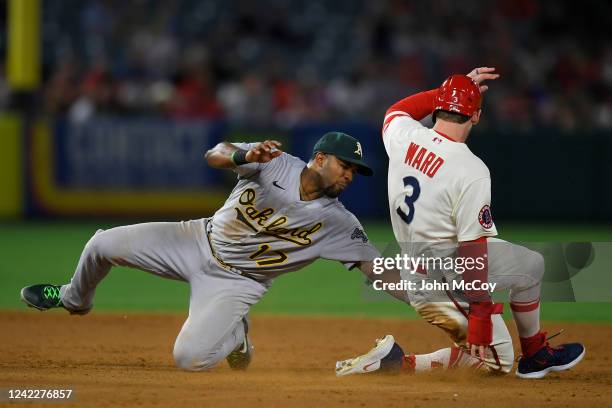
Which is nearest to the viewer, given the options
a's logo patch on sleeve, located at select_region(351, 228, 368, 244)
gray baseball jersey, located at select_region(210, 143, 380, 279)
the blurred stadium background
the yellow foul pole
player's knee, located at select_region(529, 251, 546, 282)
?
player's knee, located at select_region(529, 251, 546, 282)

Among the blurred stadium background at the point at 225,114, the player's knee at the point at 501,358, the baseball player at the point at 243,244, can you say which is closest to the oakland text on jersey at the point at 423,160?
the baseball player at the point at 243,244

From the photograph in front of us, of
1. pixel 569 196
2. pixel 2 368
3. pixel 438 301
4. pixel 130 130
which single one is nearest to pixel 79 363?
pixel 2 368

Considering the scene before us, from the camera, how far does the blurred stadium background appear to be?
16.0 meters

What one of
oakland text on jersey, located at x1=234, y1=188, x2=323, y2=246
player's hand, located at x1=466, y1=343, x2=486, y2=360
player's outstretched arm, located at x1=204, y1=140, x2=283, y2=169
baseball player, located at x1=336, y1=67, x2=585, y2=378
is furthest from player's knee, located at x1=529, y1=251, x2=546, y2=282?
player's outstretched arm, located at x1=204, y1=140, x2=283, y2=169

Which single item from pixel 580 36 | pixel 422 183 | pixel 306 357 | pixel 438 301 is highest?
pixel 580 36

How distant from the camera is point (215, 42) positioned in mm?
18000

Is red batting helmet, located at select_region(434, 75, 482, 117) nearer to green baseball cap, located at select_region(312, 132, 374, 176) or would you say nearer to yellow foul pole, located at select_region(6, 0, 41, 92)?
green baseball cap, located at select_region(312, 132, 374, 176)

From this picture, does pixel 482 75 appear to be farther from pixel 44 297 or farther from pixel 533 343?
pixel 44 297

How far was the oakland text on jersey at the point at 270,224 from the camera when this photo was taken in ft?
21.1

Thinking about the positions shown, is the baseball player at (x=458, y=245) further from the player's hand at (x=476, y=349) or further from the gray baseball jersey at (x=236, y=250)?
the gray baseball jersey at (x=236, y=250)

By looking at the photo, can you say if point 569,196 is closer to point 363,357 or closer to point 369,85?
point 369,85

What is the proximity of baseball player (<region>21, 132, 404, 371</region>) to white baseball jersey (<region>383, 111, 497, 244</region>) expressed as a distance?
0.81 feet

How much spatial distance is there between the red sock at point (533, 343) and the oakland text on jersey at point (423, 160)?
1.22m

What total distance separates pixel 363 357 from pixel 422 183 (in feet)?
3.92
